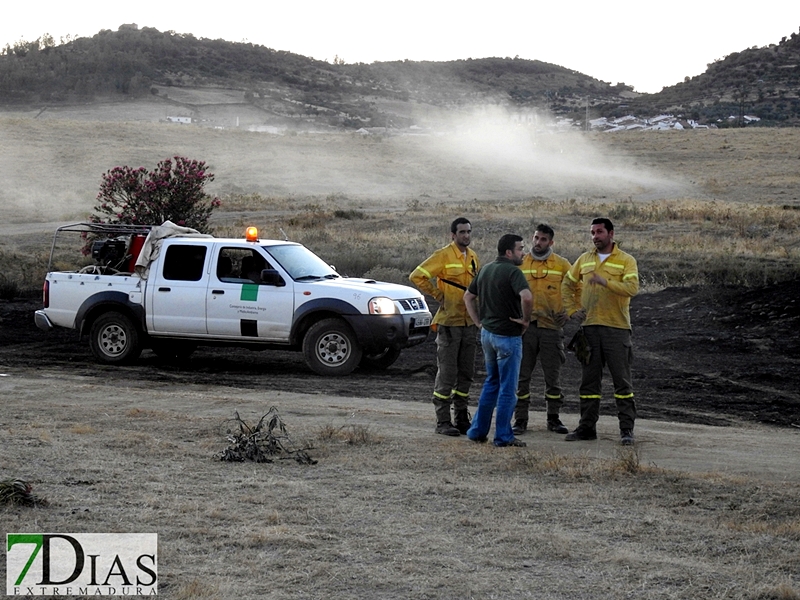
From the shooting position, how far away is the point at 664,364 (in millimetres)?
14781


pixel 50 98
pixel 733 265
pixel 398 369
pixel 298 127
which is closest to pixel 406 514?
pixel 398 369

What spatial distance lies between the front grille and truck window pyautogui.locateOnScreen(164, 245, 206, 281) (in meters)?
2.68

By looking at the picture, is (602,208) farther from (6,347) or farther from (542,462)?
(542,462)

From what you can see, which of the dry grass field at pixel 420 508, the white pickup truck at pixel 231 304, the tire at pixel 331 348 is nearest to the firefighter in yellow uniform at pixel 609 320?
the dry grass field at pixel 420 508

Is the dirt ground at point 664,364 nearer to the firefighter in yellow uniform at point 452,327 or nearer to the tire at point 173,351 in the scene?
the tire at point 173,351

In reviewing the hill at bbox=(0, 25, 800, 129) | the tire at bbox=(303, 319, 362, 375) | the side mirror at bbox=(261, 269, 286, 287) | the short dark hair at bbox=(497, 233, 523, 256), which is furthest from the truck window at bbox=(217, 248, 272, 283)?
the hill at bbox=(0, 25, 800, 129)

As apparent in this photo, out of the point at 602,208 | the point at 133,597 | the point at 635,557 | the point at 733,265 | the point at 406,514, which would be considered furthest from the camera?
the point at 602,208

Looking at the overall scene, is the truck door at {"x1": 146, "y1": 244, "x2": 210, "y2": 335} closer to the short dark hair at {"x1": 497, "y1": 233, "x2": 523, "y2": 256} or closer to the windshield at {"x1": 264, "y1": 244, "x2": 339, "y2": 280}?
the windshield at {"x1": 264, "y1": 244, "x2": 339, "y2": 280}

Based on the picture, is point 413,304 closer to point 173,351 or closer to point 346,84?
Result: point 173,351

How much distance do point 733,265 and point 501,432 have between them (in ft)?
49.4

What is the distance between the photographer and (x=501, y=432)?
894 centimetres

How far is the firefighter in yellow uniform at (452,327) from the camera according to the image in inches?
380

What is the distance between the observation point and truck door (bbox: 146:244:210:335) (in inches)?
552

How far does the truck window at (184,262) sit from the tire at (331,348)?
5.77 feet
